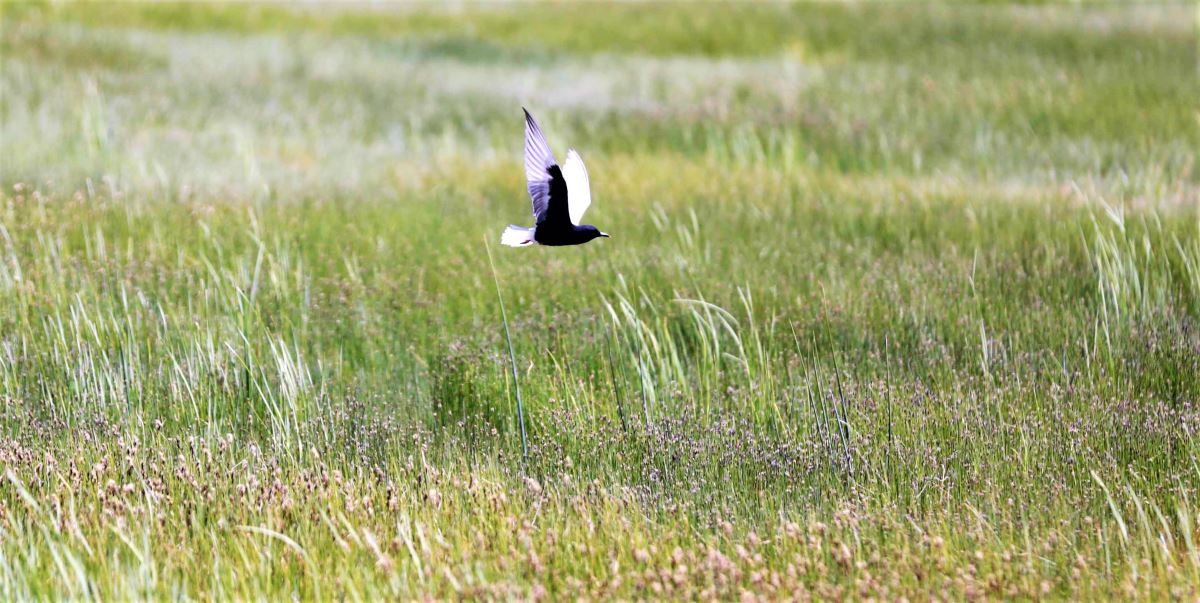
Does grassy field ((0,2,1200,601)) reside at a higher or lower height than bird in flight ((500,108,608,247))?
lower

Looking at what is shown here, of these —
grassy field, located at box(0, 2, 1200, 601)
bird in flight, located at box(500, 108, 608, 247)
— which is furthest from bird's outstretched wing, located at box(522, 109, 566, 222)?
grassy field, located at box(0, 2, 1200, 601)

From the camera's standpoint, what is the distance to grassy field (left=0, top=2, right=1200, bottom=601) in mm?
3230

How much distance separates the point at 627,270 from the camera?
5.62 m

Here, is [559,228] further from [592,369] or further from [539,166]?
[592,369]

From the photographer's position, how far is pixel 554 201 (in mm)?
2977

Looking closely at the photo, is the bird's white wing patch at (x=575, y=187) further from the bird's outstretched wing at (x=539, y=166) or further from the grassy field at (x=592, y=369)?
the grassy field at (x=592, y=369)

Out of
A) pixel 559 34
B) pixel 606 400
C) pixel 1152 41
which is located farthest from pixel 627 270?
pixel 559 34

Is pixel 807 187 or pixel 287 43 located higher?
pixel 287 43

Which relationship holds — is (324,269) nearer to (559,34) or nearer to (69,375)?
(69,375)

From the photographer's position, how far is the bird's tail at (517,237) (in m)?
2.97

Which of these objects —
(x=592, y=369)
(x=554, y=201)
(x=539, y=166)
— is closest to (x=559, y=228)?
(x=554, y=201)

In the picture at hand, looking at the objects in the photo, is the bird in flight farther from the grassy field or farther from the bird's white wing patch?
the grassy field

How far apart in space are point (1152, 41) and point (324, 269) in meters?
12.3

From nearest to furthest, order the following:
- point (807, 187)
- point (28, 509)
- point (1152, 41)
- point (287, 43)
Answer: point (28, 509) → point (807, 187) → point (1152, 41) → point (287, 43)
